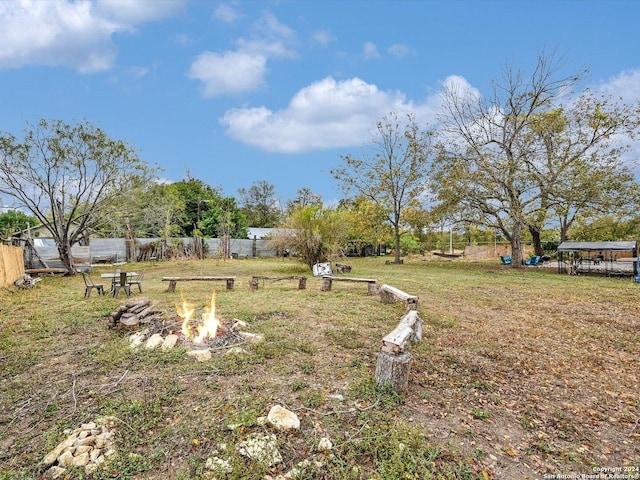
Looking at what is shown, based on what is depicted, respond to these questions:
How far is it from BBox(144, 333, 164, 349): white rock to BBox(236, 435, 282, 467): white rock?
2353 millimetres

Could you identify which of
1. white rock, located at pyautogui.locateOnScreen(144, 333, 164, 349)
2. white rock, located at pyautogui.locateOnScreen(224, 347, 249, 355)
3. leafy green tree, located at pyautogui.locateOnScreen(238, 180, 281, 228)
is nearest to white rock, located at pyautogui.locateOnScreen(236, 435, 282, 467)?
white rock, located at pyautogui.locateOnScreen(224, 347, 249, 355)

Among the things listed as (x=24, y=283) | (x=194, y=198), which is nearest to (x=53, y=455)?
(x=24, y=283)

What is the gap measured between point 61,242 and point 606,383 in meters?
16.4

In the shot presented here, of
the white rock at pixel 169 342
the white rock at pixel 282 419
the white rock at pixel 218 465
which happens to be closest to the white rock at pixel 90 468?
the white rock at pixel 218 465

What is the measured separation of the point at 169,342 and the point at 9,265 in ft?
29.4

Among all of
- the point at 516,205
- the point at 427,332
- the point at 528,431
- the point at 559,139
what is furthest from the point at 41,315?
the point at 559,139

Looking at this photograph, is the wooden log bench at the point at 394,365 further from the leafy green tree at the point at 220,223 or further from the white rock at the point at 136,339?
Result: the leafy green tree at the point at 220,223

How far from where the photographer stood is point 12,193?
40.2 ft

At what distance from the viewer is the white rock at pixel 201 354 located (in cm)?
372

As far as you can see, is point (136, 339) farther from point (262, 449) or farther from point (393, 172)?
point (393, 172)

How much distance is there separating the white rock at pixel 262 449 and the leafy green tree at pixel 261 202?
3739cm

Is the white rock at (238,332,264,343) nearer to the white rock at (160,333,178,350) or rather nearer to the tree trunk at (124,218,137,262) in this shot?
the white rock at (160,333,178,350)

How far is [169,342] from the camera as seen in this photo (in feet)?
13.5

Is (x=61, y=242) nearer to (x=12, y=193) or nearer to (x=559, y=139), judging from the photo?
(x=12, y=193)
